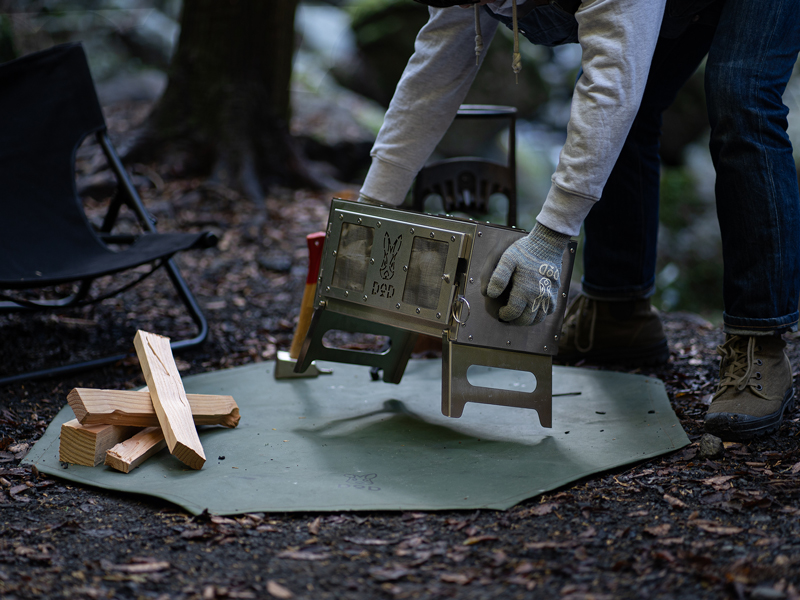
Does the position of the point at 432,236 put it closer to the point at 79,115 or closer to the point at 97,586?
the point at 97,586

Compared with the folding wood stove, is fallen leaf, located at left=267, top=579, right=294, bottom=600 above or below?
below

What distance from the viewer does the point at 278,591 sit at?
112 centimetres

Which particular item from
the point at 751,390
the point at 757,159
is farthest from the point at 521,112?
the point at 751,390

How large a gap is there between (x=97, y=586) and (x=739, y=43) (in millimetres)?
1767

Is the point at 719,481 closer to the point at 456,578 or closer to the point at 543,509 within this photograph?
the point at 543,509

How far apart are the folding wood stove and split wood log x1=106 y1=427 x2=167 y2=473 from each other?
535 mm

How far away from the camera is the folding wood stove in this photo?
1615 mm

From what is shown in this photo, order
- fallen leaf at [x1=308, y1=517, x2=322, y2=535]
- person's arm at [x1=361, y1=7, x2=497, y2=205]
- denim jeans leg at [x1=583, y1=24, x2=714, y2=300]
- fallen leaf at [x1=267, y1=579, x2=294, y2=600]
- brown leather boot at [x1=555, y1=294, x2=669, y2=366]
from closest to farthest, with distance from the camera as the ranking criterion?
fallen leaf at [x1=267, y1=579, x2=294, y2=600]
fallen leaf at [x1=308, y1=517, x2=322, y2=535]
person's arm at [x1=361, y1=7, x2=497, y2=205]
denim jeans leg at [x1=583, y1=24, x2=714, y2=300]
brown leather boot at [x1=555, y1=294, x2=669, y2=366]

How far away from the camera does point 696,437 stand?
1.78 metres

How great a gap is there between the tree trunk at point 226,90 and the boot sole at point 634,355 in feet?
9.27

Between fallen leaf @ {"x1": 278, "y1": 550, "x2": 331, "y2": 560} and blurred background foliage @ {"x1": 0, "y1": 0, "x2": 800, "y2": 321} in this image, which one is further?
blurred background foliage @ {"x1": 0, "y1": 0, "x2": 800, "y2": 321}

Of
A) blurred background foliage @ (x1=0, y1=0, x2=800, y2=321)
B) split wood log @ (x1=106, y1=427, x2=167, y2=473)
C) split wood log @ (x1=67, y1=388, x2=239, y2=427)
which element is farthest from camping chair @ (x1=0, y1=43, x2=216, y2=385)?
blurred background foliage @ (x1=0, y1=0, x2=800, y2=321)

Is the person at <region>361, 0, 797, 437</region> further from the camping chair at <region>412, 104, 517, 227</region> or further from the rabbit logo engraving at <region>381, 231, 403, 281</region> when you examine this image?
the camping chair at <region>412, 104, 517, 227</region>

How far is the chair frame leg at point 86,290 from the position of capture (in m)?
2.24
